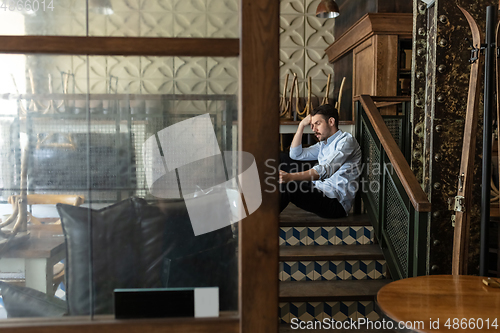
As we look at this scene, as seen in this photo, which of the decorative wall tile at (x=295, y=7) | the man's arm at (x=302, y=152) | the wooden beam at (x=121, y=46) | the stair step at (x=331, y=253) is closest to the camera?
the wooden beam at (x=121, y=46)

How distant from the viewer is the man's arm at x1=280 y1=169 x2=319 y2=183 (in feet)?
11.6

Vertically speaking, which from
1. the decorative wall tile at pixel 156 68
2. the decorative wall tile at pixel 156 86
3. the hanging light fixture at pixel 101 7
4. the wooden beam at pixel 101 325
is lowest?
the wooden beam at pixel 101 325

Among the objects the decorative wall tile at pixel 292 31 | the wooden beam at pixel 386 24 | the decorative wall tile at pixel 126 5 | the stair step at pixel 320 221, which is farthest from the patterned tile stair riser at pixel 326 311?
the decorative wall tile at pixel 292 31

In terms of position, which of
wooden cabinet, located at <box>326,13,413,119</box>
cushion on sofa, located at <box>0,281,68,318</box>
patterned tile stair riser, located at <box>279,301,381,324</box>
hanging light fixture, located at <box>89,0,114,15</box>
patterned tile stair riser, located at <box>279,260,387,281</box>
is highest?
wooden cabinet, located at <box>326,13,413,119</box>

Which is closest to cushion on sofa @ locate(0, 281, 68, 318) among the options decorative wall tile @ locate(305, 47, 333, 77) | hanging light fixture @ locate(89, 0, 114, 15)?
hanging light fixture @ locate(89, 0, 114, 15)

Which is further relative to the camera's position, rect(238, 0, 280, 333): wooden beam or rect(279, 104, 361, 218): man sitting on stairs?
rect(279, 104, 361, 218): man sitting on stairs

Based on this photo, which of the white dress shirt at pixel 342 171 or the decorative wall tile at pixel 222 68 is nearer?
the decorative wall tile at pixel 222 68

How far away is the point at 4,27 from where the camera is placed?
84cm

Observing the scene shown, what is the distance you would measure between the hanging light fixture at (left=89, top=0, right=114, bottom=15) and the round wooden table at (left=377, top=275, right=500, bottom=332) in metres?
1.21

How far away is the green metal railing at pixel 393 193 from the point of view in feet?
7.85

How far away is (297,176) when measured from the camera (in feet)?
11.8

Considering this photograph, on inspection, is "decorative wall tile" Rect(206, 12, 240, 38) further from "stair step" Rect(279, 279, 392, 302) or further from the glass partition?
"stair step" Rect(279, 279, 392, 302)

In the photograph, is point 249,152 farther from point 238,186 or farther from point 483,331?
point 483,331

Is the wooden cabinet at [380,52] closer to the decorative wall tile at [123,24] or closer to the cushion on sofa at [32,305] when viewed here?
the decorative wall tile at [123,24]
